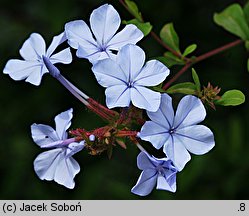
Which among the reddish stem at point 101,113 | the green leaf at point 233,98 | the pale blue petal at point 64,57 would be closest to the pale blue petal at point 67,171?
the reddish stem at point 101,113

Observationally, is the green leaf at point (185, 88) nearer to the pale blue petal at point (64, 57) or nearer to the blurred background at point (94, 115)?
the pale blue petal at point (64, 57)

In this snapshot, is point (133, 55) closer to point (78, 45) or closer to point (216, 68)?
point (78, 45)

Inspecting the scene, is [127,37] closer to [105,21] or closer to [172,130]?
[105,21]

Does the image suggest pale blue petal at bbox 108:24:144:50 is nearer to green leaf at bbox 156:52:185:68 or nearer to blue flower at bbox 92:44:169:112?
blue flower at bbox 92:44:169:112

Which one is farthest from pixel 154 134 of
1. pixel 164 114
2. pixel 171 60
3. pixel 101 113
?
pixel 171 60

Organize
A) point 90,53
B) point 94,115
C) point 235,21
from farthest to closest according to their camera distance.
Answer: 1. point 94,115
2. point 235,21
3. point 90,53
